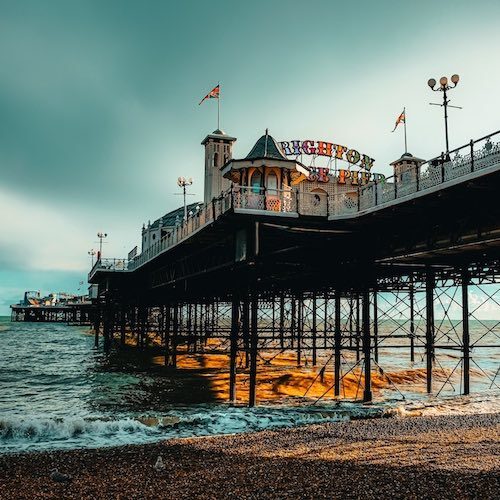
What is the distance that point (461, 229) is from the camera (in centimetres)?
1591

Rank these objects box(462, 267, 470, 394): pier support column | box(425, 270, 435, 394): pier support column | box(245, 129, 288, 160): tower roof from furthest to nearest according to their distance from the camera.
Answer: box(425, 270, 435, 394): pier support column
box(245, 129, 288, 160): tower roof
box(462, 267, 470, 394): pier support column

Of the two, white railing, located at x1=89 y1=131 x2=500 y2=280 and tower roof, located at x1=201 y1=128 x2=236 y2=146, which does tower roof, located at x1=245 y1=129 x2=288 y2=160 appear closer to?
white railing, located at x1=89 y1=131 x2=500 y2=280

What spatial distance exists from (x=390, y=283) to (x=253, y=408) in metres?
17.1

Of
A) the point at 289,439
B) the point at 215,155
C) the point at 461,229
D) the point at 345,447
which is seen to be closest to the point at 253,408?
the point at 289,439

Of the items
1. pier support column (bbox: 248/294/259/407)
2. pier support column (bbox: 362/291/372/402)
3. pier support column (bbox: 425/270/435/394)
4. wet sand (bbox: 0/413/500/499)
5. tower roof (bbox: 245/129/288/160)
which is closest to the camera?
wet sand (bbox: 0/413/500/499)

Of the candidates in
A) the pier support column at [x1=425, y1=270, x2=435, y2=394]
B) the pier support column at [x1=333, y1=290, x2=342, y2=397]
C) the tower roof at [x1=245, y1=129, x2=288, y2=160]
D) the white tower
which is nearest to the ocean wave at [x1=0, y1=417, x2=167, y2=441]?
the pier support column at [x1=333, y1=290, x2=342, y2=397]

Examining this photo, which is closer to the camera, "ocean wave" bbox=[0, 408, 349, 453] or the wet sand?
the wet sand

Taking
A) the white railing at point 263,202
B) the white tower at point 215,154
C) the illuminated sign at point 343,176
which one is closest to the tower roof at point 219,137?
the white tower at point 215,154

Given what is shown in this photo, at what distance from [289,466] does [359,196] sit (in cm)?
1019

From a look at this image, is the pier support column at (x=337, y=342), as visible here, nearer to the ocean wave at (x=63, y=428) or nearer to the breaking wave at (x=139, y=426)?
the breaking wave at (x=139, y=426)

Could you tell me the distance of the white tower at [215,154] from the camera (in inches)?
1208

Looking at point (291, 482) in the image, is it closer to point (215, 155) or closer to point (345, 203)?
point (345, 203)

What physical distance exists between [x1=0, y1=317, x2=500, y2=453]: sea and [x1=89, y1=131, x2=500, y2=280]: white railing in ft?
23.4

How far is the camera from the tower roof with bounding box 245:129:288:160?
919 inches
